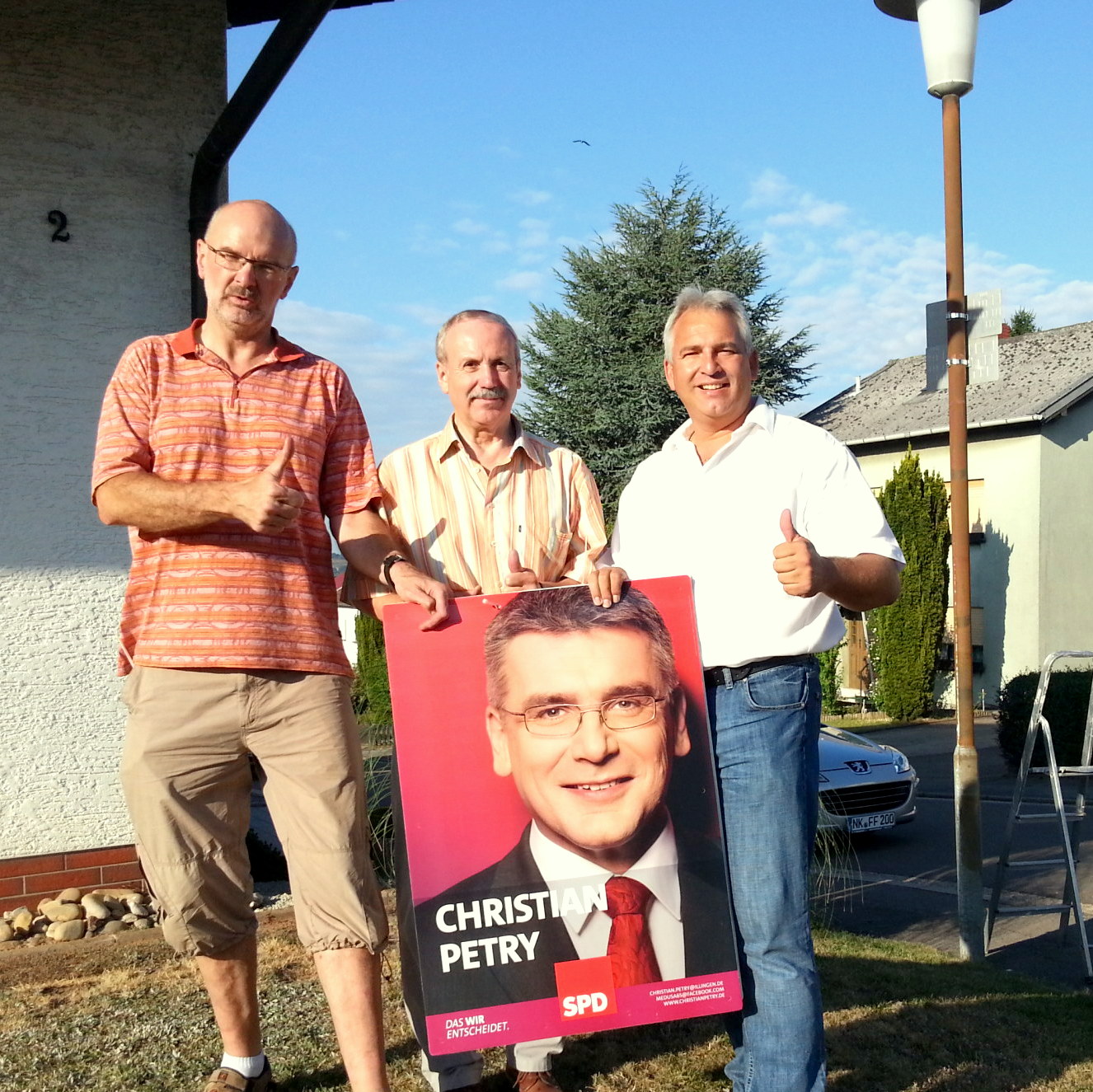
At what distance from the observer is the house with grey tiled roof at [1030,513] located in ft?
77.0

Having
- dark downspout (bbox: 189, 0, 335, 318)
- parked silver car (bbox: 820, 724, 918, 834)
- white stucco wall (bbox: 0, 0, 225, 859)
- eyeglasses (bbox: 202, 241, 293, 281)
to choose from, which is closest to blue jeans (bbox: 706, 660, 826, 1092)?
eyeglasses (bbox: 202, 241, 293, 281)

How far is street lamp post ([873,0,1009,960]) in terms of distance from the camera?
5.39 metres

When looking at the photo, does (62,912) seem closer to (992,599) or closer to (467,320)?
(467,320)

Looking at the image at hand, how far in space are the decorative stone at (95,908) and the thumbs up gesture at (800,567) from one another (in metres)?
3.84

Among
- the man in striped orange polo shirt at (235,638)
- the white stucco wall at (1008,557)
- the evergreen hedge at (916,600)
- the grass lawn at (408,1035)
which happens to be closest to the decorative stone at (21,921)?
the grass lawn at (408,1035)

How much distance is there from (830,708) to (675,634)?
23199 millimetres

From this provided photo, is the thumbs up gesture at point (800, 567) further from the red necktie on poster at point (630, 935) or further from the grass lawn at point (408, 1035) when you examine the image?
the grass lawn at point (408, 1035)

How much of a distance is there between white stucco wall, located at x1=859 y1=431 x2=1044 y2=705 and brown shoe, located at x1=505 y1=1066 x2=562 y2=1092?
865 inches

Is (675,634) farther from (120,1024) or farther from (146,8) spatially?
(146,8)

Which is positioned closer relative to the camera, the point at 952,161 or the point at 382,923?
the point at 382,923

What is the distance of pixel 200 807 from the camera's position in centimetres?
293

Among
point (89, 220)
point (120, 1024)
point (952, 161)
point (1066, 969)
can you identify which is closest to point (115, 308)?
point (89, 220)

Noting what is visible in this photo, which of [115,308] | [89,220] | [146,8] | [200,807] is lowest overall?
[200,807]

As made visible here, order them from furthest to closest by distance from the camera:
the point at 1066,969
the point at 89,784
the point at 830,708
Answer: the point at 830,708 → the point at 1066,969 → the point at 89,784
